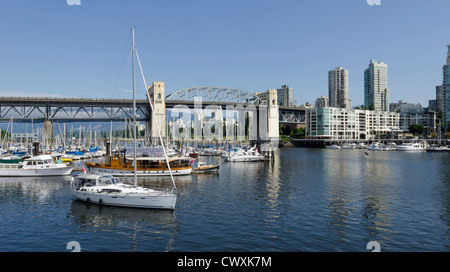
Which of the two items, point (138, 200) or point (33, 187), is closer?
point (138, 200)

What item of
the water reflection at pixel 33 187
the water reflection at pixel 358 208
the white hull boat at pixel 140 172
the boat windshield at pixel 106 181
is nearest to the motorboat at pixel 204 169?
the white hull boat at pixel 140 172

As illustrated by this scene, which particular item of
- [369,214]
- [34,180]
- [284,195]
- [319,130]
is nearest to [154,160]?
[34,180]

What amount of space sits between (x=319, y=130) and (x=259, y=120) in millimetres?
39616

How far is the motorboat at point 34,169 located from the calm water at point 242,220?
407 inches

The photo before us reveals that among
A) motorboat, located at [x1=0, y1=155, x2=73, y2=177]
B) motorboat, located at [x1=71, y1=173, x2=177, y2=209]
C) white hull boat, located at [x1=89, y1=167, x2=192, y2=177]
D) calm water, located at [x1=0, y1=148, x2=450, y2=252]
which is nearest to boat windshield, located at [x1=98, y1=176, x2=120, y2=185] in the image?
motorboat, located at [x1=71, y1=173, x2=177, y2=209]

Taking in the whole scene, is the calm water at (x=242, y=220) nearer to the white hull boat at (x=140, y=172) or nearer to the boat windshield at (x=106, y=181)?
the boat windshield at (x=106, y=181)

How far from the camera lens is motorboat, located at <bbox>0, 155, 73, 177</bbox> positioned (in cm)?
4747

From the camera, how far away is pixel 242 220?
23797 mm

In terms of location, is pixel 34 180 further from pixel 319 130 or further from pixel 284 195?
pixel 319 130

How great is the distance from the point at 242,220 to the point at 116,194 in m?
11.3

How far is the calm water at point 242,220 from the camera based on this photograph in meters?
18.9

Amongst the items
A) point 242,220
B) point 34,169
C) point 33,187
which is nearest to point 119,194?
point 242,220

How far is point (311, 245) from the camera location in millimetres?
18656

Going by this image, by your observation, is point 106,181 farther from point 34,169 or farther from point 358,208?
point 34,169
